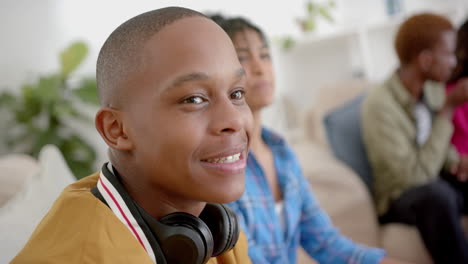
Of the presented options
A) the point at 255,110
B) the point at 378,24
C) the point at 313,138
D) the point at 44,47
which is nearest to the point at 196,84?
the point at 255,110

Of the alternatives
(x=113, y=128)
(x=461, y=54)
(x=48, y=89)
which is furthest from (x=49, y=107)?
(x=113, y=128)

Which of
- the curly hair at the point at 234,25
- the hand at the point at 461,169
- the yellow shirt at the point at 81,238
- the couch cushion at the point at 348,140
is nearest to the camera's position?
the yellow shirt at the point at 81,238

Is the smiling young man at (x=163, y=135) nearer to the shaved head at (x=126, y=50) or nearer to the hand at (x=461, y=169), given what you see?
the shaved head at (x=126, y=50)

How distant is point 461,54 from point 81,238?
2.06m

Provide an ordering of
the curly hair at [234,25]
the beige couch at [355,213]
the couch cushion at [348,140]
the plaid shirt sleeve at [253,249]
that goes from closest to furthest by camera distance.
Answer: the plaid shirt sleeve at [253,249] → the curly hair at [234,25] → the beige couch at [355,213] → the couch cushion at [348,140]

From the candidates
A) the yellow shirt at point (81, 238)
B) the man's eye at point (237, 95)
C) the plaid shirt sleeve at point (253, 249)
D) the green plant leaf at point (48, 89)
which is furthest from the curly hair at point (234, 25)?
the green plant leaf at point (48, 89)

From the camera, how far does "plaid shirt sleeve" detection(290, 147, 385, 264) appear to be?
38.8 inches

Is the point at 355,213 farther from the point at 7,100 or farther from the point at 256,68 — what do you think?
the point at 7,100

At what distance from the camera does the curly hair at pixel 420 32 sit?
5.75 ft

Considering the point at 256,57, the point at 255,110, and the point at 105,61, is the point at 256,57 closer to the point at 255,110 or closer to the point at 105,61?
the point at 255,110

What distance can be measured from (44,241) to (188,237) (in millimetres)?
137

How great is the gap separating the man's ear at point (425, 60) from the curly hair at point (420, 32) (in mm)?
14

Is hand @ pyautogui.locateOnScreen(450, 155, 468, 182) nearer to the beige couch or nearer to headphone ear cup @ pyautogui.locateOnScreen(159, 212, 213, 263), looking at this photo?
the beige couch

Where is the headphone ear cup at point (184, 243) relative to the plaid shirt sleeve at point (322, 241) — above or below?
above
